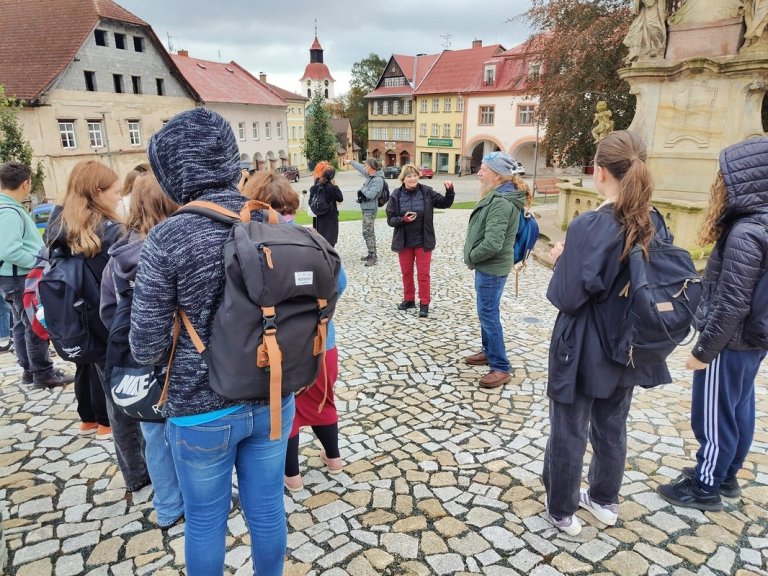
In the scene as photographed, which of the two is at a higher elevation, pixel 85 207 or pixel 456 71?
pixel 456 71

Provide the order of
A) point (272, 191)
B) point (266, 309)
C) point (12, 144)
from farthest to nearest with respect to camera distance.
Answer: point (12, 144) → point (272, 191) → point (266, 309)

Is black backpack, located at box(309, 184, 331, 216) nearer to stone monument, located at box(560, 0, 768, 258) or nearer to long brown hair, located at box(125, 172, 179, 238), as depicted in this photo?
stone monument, located at box(560, 0, 768, 258)

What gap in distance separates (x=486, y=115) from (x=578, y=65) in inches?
1314

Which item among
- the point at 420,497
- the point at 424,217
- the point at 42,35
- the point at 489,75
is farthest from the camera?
the point at 489,75

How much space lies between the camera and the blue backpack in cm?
511

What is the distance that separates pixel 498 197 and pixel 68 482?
4.16 metres

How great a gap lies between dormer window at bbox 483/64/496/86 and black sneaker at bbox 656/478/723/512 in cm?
4902

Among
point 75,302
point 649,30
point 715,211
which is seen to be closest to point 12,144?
point 75,302

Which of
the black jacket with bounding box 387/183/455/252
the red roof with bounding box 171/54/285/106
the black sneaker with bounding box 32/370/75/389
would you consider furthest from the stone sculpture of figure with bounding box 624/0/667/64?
the red roof with bounding box 171/54/285/106

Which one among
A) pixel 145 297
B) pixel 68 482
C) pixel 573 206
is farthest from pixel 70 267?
pixel 573 206

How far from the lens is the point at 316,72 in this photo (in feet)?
286

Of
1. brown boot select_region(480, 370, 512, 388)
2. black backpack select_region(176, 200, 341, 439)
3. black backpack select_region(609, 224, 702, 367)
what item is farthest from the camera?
brown boot select_region(480, 370, 512, 388)

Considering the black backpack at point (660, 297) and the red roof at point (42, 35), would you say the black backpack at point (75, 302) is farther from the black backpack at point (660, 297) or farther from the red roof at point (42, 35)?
the red roof at point (42, 35)

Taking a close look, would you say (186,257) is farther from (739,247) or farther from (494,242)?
(494,242)
